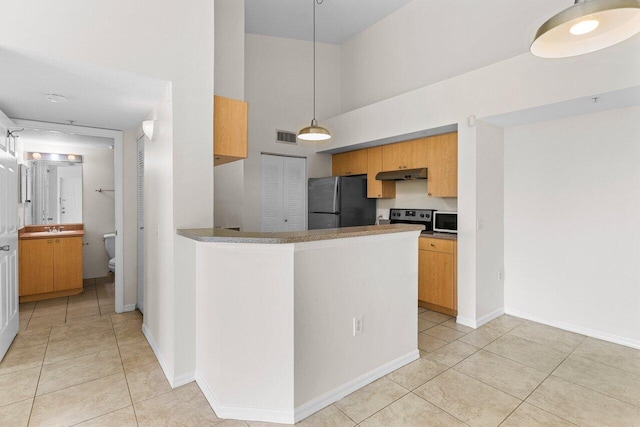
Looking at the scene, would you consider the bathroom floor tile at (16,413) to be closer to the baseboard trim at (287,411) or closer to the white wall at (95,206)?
the baseboard trim at (287,411)

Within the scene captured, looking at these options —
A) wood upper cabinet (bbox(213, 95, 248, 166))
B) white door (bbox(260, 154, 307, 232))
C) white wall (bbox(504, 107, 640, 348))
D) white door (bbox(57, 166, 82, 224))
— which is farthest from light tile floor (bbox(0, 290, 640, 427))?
white door (bbox(260, 154, 307, 232))

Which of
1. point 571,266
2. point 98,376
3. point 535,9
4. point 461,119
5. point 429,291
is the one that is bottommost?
point 98,376

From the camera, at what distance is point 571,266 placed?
3.30 m

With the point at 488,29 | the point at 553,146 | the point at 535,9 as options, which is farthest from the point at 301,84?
the point at 553,146

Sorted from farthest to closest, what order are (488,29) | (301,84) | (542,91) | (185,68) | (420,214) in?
(301,84)
(420,214)
(488,29)
(542,91)
(185,68)

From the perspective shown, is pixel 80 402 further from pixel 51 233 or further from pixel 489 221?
pixel 489 221

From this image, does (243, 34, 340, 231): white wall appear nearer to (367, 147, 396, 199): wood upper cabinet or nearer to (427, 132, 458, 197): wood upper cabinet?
(367, 147, 396, 199): wood upper cabinet

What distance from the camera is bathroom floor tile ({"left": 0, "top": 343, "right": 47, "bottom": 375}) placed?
8.18 ft

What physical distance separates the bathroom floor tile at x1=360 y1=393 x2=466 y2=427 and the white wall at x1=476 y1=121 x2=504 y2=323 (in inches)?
66.5

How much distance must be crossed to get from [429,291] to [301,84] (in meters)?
3.79

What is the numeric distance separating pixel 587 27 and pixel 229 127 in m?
2.30

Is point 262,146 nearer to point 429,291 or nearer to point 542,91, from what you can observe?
point 429,291

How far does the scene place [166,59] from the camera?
226 centimetres

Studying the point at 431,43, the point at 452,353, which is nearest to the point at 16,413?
the point at 452,353
